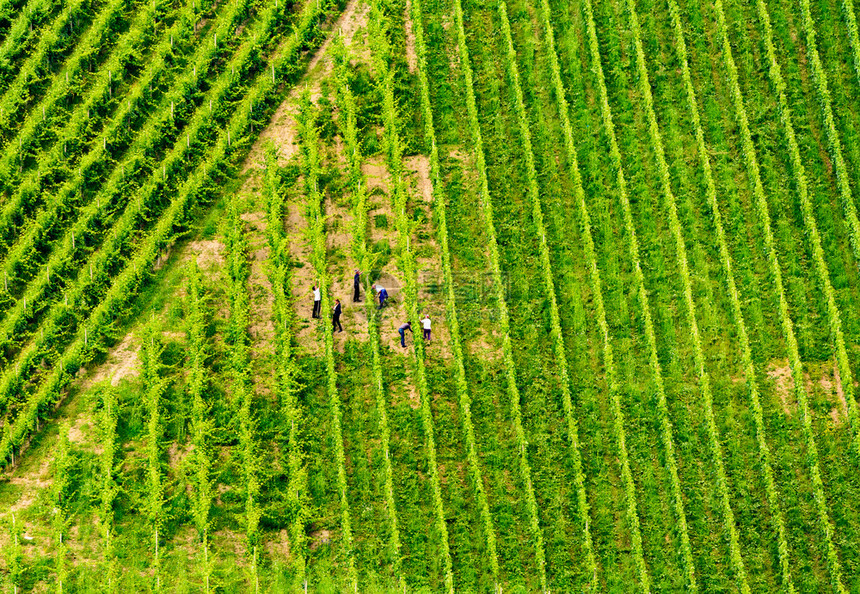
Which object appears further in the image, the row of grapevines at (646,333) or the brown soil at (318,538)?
the brown soil at (318,538)

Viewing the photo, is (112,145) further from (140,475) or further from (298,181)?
(140,475)

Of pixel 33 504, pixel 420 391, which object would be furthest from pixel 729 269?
pixel 33 504

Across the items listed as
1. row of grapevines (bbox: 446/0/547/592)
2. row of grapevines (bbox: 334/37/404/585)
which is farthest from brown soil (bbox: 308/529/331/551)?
row of grapevines (bbox: 446/0/547/592)

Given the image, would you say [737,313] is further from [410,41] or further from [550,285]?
[410,41]

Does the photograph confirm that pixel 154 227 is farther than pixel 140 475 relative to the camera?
Yes

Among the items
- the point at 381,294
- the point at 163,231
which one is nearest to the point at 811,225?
the point at 381,294

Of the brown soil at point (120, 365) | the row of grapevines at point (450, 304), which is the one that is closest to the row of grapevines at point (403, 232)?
the row of grapevines at point (450, 304)

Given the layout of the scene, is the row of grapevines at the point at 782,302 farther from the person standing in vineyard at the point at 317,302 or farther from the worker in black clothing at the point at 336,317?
the person standing in vineyard at the point at 317,302
